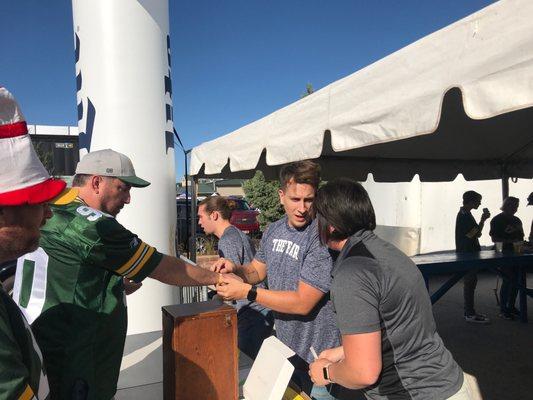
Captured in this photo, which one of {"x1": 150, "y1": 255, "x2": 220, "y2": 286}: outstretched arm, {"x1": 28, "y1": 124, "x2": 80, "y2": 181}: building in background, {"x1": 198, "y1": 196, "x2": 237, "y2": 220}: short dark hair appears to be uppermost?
{"x1": 28, "y1": 124, "x2": 80, "y2": 181}: building in background

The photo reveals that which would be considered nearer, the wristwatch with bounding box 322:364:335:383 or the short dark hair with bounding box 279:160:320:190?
the wristwatch with bounding box 322:364:335:383

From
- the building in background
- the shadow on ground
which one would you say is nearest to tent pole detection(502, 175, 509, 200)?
the shadow on ground

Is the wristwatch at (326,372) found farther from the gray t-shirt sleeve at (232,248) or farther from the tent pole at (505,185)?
the tent pole at (505,185)

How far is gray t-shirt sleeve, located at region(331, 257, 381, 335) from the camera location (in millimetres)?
1285

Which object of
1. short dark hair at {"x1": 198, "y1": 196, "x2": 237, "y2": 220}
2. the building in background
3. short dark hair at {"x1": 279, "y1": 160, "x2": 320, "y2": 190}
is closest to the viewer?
short dark hair at {"x1": 279, "y1": 160, "x2": 320, "y2": 190}

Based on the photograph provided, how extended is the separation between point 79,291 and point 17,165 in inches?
32.9

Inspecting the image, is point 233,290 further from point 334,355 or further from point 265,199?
point 265,199

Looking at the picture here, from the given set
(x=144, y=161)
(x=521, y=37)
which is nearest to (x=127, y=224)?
(x=144, y=161)

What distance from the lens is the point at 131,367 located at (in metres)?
3.39

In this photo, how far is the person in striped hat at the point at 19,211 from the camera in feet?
2.60

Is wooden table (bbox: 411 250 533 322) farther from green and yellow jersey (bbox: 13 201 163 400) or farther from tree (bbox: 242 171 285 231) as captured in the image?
tree (bbox: 242 171 285 231)

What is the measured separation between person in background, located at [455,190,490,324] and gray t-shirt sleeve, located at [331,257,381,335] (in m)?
4.81

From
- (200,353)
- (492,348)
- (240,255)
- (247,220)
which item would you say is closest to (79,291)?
(200,353)

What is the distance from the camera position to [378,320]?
1300mm
